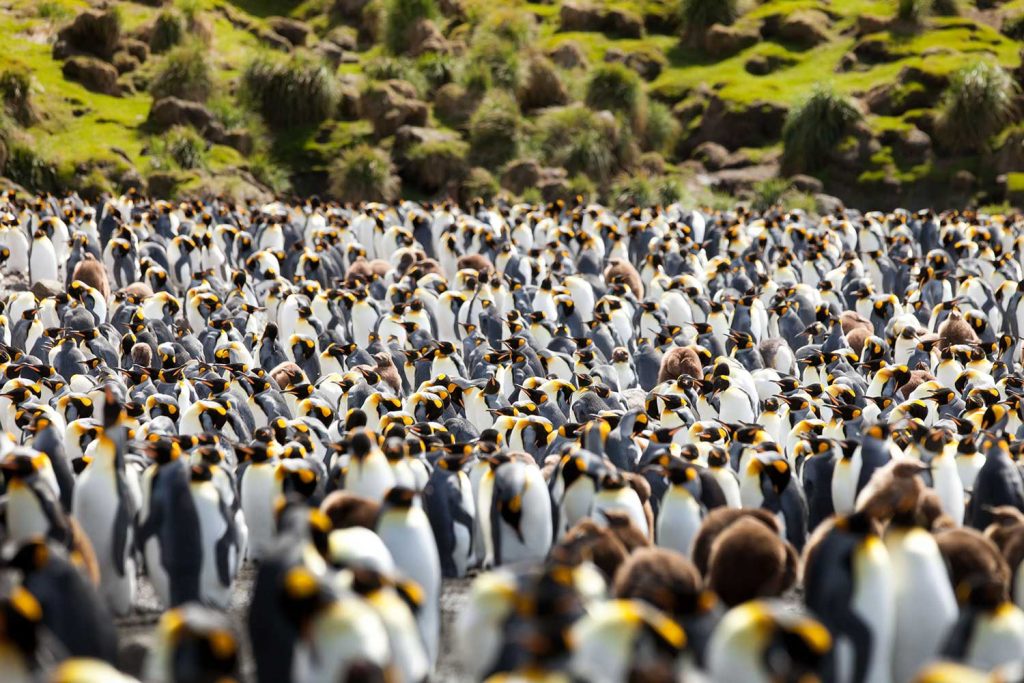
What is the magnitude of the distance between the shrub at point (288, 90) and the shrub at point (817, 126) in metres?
13.3

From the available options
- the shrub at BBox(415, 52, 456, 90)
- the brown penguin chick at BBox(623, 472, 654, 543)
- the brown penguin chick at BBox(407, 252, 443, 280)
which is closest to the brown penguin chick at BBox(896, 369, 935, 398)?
the brown penguin chick at BBox(623, 472, 654, 543)

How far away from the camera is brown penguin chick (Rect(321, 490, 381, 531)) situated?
5898mm

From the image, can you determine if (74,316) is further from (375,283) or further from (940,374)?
(940,374)

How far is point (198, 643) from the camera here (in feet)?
12.3

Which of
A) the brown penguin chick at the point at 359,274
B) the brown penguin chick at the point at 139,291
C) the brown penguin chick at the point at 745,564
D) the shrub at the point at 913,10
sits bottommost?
the brown penguin chick at the point at 359,274

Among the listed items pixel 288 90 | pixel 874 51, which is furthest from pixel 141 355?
pixel 874 51

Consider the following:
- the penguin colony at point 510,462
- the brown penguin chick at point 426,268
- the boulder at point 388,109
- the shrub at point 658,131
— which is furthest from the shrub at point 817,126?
the brown penguin chick at point 426,268

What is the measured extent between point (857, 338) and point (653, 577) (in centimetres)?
980

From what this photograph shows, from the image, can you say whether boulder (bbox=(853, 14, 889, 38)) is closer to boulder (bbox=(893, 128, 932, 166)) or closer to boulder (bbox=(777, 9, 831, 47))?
boulder (bbox=(777, 9, 831, 47))

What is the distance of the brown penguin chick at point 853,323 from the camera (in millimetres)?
14266

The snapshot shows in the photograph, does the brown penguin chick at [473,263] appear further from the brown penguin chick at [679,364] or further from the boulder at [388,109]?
Result: the boulder at [388,109]

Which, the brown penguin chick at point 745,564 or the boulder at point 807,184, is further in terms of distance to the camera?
the boulder at point 807,184

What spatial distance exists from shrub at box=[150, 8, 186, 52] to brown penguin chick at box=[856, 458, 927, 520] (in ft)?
110

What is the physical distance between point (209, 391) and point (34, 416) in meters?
2.04
